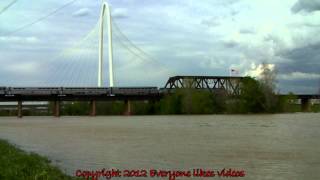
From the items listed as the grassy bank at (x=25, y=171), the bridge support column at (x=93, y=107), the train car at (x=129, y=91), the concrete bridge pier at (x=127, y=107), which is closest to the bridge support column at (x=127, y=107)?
the concrete bridge pier at (x=127, y=107)

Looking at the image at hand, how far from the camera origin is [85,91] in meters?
192

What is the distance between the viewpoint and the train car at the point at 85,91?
189500 mm

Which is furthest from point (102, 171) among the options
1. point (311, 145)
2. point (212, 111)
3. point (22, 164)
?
point (212, 111)

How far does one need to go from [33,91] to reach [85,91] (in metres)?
17.1

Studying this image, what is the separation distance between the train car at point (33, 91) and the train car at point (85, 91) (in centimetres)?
355

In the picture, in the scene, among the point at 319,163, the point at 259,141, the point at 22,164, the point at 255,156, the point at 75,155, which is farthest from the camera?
the point at 259,141

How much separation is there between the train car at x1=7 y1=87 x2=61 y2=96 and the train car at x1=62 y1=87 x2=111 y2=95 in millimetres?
3552

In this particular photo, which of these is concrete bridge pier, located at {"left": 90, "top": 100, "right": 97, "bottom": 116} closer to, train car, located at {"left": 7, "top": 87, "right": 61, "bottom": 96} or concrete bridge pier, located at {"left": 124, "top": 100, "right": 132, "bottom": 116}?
concrete bridge pier, located at {"left": 124, "top": 100, "right": 132, "bottom": 116}

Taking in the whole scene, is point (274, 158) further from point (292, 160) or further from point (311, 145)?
point (311, 145)

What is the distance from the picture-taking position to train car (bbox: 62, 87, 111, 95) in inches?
7461

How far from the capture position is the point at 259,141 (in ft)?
162

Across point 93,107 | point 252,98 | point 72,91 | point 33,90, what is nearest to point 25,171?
point 252,98

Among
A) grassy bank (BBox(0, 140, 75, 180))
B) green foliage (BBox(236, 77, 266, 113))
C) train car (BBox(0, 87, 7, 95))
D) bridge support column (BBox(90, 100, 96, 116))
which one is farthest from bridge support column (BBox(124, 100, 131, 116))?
grassy bank (BBox(0, 140, 75, 180))

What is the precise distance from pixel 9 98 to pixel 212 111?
212 ft
